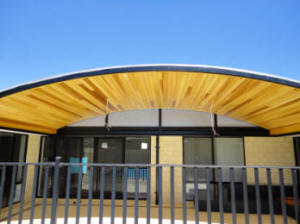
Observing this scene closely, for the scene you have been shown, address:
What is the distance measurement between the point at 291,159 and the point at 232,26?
515cm

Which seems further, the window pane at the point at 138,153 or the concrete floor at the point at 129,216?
the window pane at the point at 138,153

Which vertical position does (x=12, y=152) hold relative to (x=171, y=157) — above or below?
above

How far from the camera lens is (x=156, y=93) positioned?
418cm

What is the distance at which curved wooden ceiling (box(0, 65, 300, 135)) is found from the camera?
9.23 ft

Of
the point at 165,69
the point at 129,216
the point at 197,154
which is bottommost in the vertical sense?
the point at 129,216

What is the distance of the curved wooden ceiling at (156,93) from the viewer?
9.23 feet

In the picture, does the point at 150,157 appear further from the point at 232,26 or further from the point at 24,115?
the point at 232,26

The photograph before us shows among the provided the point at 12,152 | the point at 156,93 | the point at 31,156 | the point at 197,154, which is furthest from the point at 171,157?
the point at 12,152

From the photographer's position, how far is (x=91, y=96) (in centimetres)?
396

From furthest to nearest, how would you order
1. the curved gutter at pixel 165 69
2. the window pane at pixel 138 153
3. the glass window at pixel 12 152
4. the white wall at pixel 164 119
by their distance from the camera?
the window pane at pixel 138 153
the white wall at pixel 164 119
the glass window at pixel 12 152
the curved gutter at pixel 165 69

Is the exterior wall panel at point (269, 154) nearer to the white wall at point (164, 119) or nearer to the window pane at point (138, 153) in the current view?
the white wall at point (164, 119)

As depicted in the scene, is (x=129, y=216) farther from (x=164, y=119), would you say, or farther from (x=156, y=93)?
(x=156, y=93)

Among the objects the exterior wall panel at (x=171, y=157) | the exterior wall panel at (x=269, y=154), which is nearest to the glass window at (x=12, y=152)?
the exterior wall panel at (x=171, y=157)

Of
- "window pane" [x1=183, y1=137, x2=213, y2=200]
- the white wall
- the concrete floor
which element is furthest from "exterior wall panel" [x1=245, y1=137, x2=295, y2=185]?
the concrete floor
